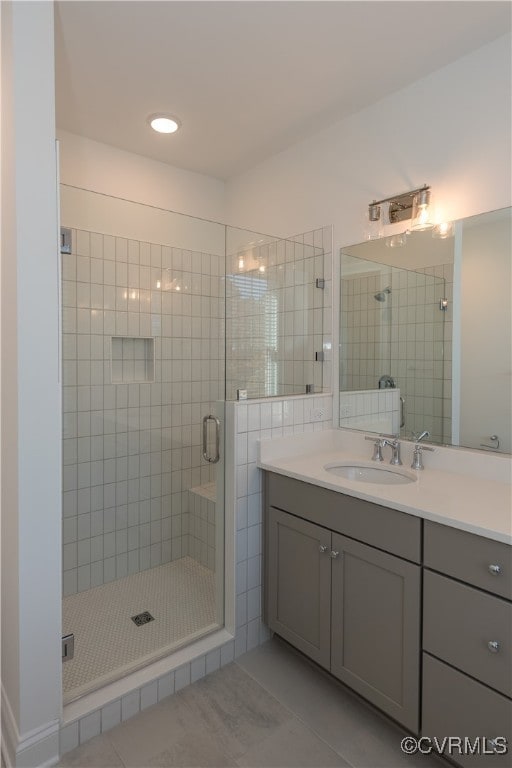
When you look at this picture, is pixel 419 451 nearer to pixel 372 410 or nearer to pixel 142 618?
pixel 372 410

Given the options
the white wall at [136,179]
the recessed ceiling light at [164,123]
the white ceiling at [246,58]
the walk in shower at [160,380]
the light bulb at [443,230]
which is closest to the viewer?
the white ceiling at [246,58]

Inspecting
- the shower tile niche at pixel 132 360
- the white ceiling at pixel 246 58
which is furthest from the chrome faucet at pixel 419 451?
the white ceiling at pixel 246 58

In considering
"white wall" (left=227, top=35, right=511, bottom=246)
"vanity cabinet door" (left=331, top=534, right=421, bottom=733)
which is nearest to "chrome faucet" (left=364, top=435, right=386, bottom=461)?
"vanity cabinet door" (left=331, top=534, right=421, bottom=733)

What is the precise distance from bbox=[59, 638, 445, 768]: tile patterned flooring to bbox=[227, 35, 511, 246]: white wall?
7.07ft

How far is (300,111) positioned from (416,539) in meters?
2.18

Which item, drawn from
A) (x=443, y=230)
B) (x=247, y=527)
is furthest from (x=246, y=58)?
(x=247, y=527)

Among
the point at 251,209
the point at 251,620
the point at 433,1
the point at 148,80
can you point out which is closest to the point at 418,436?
the point at 251,620

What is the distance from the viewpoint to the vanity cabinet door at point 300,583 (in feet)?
5.82

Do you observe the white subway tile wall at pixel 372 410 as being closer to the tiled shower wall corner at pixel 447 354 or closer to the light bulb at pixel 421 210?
the tiled shower wall corner at pixel 447 354

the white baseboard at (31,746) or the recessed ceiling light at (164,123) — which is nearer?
the white baseboard at (31,746)

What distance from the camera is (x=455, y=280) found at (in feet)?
6.27

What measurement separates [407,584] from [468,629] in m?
0.22

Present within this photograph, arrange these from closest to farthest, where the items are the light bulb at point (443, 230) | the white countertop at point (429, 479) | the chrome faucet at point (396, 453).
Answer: the white countertop at point (429, 479)
the light bulb at point (443, 230)
the chrome faucet at point (396, 453)

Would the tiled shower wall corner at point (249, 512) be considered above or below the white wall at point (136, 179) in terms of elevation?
below
